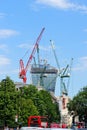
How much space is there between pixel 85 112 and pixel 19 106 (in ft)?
112

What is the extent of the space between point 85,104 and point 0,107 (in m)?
39.9

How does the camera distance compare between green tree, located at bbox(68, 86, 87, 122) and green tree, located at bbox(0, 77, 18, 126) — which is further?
green tree, located at bbox(68, 86, 87, 122)

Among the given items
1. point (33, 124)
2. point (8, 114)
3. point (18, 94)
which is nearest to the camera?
point (33, 124)

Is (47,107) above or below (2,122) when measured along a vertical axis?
above

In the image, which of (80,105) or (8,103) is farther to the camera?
(80,105)

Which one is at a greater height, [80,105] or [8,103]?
[80,105]

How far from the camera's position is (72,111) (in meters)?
166

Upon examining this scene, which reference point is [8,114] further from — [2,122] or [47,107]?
[47,107]

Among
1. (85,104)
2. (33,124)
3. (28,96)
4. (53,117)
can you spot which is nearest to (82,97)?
(85,104)

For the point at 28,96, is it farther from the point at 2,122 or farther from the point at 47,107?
the point at 2,122

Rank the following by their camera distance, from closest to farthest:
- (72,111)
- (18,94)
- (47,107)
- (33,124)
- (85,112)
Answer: (33,124) < (18,94) < (85,112) < (72,111) < (47,107)

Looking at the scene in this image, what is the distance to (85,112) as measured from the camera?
153250 mm

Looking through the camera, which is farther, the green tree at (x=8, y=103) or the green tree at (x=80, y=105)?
the green tree at (x=80, y=105)

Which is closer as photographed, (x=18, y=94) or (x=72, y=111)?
(x=18, y=94)
